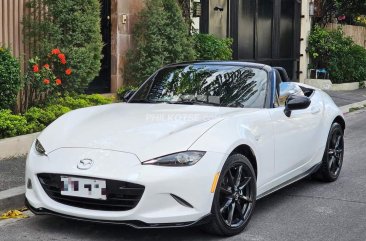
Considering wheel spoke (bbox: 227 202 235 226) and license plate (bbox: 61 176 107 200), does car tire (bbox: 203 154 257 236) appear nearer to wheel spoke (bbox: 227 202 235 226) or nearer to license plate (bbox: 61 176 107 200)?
wheel spoke (bbox: 227 202 235 226)

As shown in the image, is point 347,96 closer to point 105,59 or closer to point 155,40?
point 155,40

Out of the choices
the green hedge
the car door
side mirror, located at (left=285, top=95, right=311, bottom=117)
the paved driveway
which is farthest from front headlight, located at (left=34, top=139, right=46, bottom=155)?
the green hedge

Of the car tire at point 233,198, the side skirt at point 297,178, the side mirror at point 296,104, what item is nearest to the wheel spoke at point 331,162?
the side skirt at point 297,178

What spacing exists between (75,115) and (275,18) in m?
14.3

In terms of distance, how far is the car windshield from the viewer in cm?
567

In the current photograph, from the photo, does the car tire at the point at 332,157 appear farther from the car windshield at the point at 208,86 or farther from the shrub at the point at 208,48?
the shrub at the point at 208,48

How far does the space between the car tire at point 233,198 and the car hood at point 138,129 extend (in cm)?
40

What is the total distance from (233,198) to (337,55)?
1579 centimetres

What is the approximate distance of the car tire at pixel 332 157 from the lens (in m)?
6.79

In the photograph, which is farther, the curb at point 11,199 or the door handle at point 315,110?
the door handle at point 315,110

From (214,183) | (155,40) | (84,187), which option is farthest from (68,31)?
(214,183)

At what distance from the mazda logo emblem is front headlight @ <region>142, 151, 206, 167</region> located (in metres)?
0.42

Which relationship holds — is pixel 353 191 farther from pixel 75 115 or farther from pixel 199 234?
pixel 75 115

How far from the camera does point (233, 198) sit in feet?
15.8
